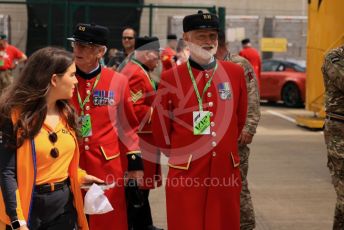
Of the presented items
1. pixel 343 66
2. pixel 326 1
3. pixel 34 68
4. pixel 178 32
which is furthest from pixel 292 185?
pixel 178 32

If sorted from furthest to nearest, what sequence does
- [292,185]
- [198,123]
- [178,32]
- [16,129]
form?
[178,32] < [292,185] < [198,123] < [16,129]

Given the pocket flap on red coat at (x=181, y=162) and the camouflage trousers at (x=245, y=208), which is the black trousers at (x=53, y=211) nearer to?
the pocket flap on red coat at (x=181, y=162)

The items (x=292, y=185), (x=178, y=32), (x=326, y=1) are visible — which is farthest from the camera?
(x=178, y=32)

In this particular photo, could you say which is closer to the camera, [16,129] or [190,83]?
[16,129]

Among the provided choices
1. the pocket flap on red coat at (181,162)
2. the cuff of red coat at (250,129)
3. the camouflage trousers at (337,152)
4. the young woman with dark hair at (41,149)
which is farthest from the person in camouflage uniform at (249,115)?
the young woman with dark hair at (41,149)

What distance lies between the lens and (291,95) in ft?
61.2

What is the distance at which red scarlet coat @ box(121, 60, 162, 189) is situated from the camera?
630 centimetres

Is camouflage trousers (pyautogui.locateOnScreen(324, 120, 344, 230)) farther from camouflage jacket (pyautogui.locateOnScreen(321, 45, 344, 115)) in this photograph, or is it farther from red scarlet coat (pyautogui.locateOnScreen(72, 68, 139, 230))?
red scarlet coat (pyautogui.locateOnScreen(72, 68, 139, 230))

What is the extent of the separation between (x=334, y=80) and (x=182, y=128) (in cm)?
118

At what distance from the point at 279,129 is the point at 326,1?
127 inches

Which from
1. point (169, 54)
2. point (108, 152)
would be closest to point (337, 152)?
point (108, 152)

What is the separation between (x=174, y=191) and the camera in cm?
448

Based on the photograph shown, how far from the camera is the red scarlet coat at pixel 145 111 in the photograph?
630cm

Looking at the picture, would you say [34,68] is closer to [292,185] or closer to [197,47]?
[197,47]
